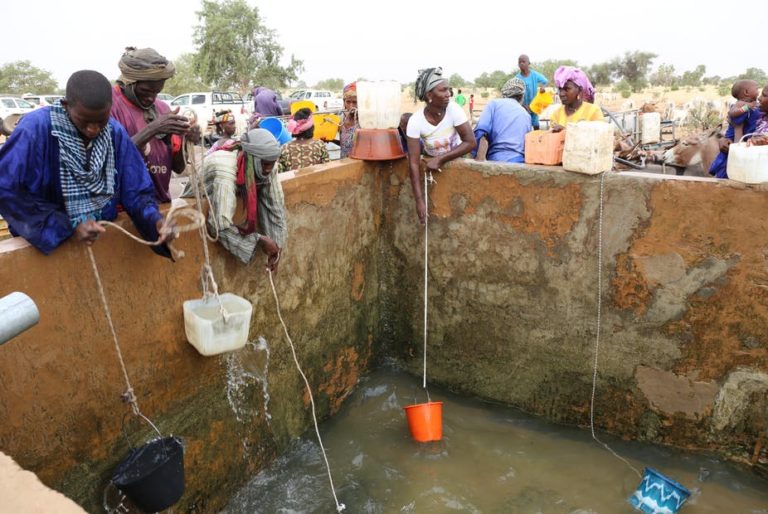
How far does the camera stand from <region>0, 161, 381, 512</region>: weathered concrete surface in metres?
2.64

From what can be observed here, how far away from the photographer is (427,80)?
171 inches

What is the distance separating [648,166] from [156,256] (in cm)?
493

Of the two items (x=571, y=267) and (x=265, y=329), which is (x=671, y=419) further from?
(x=265, y=329)

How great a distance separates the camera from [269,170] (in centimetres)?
341

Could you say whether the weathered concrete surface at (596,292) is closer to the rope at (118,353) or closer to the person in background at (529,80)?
the rope at (118,353)

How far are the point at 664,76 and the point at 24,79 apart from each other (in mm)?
47718

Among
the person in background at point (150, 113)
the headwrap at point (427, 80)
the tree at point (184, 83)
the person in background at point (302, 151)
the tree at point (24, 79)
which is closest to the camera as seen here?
the person in background at point (150, 113)

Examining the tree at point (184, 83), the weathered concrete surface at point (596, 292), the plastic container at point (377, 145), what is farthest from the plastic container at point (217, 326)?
the tree at point (184, 83)

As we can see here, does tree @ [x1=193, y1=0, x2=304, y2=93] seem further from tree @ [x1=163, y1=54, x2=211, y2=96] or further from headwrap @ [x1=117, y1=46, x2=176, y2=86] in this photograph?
headwrap @ [x1=117, y1=46, x2=176, y2=86]

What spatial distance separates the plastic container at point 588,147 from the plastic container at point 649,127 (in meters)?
3.95

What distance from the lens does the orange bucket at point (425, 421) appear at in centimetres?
423

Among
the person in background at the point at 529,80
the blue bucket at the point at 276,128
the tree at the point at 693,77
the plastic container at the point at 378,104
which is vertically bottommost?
the blue bucket at the point at 276,128

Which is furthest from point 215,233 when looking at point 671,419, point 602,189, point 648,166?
point 648,166

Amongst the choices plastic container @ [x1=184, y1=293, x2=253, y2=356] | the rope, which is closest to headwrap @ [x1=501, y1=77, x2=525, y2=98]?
plastic container @ [x1=184, y1=293, x2=253, y2=356]
